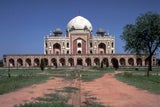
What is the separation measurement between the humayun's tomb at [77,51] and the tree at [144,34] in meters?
19.8

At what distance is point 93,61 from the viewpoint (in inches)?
2552

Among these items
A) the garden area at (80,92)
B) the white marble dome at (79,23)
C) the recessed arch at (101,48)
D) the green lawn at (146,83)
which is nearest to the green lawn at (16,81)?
the garden area at (80,92)

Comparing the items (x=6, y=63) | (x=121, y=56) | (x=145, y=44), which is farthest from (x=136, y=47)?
(x=6, y=63)

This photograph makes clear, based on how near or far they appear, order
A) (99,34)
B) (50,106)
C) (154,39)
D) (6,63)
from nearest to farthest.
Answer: (50,106) → (154,39) → (6,63) → (99,34)

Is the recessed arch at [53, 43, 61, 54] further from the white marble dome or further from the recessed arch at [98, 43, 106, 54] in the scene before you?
the recessed arch at [98, 43, 106, 54]

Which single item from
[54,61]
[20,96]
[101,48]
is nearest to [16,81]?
[20,96]

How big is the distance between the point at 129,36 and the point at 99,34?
101 ft

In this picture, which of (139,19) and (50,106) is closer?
(50,106)

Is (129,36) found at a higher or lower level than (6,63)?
higher

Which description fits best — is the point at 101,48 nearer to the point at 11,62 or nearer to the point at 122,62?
the point at 122,62

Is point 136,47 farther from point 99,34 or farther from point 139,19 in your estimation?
point 99,34

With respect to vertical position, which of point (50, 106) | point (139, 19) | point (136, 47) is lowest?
point (50, 106)

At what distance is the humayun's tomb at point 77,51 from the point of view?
64250 mm

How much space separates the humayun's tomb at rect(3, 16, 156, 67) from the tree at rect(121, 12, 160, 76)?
65.0 ft
